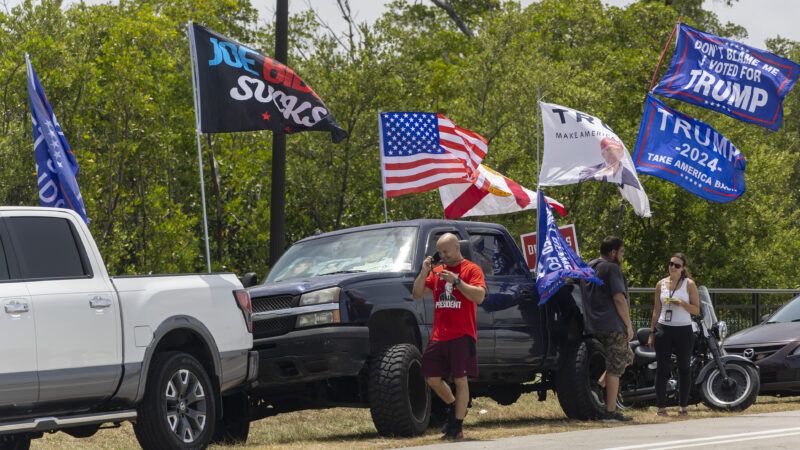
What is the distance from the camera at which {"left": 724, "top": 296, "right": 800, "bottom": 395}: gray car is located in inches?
693

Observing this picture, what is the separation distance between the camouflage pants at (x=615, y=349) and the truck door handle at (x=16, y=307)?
6.76 meters

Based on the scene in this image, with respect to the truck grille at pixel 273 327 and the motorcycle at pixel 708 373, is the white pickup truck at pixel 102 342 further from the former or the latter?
the motorcycle at pixel 708 373

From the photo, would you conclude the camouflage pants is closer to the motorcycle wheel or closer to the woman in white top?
the woman in white top

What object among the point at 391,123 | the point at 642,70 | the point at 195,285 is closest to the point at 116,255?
the point at 391,123

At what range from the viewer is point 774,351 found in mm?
17984

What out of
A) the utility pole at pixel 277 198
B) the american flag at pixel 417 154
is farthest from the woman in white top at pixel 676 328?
the utility pole at pixel 277 198

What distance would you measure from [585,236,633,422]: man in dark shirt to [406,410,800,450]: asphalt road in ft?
2.78

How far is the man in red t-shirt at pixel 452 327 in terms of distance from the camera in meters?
11.8

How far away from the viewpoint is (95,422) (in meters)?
9.88

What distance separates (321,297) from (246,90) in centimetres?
385

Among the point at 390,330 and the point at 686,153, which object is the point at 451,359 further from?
the point at 686,153

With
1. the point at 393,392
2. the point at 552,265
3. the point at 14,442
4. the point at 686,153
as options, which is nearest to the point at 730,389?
the point at 552,265

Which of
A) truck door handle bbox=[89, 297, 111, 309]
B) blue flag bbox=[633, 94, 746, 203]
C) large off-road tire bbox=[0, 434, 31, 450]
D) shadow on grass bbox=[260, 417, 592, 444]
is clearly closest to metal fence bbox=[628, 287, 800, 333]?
blue flag bbox=[633, 94, 746, 203]

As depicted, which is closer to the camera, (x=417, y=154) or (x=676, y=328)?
(x=676, y=328)
